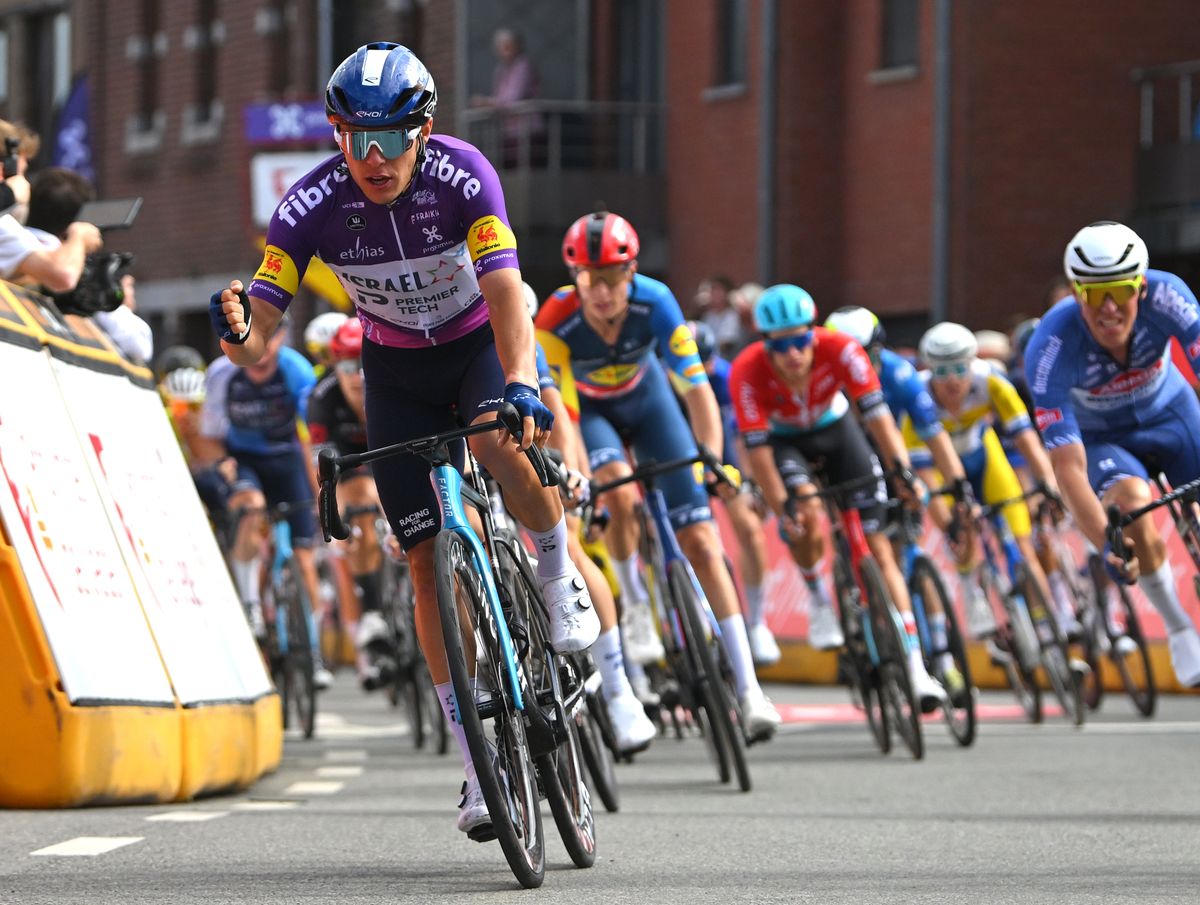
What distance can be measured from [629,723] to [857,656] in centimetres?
282

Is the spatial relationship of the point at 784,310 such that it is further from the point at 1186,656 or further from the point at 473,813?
the point at 473,813

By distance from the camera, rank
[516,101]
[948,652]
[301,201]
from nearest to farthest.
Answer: [301,201], [948,652], [516,101]

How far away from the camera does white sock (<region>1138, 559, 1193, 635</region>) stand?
10.1 meters

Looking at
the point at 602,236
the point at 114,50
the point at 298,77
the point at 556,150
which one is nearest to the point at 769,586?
the point at 602,236

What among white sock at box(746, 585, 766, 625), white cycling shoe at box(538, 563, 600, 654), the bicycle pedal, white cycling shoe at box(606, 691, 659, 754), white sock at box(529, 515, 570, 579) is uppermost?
white sock at box(529, 515, 570, 579)

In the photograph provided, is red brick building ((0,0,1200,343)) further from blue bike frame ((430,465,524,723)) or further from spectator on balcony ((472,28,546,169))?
blue bike frame ((430,465,524,723))

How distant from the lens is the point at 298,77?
118 ft

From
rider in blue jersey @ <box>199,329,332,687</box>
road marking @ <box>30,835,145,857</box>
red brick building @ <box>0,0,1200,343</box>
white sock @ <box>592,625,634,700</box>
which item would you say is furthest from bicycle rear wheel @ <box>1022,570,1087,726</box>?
red brick building @ <box>0,0,1200,343</box>

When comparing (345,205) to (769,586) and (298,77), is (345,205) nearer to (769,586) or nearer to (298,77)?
(769,586)

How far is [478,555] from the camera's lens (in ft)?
24.3

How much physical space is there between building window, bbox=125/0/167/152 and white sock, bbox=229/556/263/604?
83.2ft

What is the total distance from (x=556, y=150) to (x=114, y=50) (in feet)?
44.3

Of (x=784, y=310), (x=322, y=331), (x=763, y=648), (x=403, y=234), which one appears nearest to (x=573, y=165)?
(x=322, y=331)

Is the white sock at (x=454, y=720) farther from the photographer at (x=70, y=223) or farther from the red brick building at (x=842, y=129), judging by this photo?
the red brick building at (x=842, y=129)
